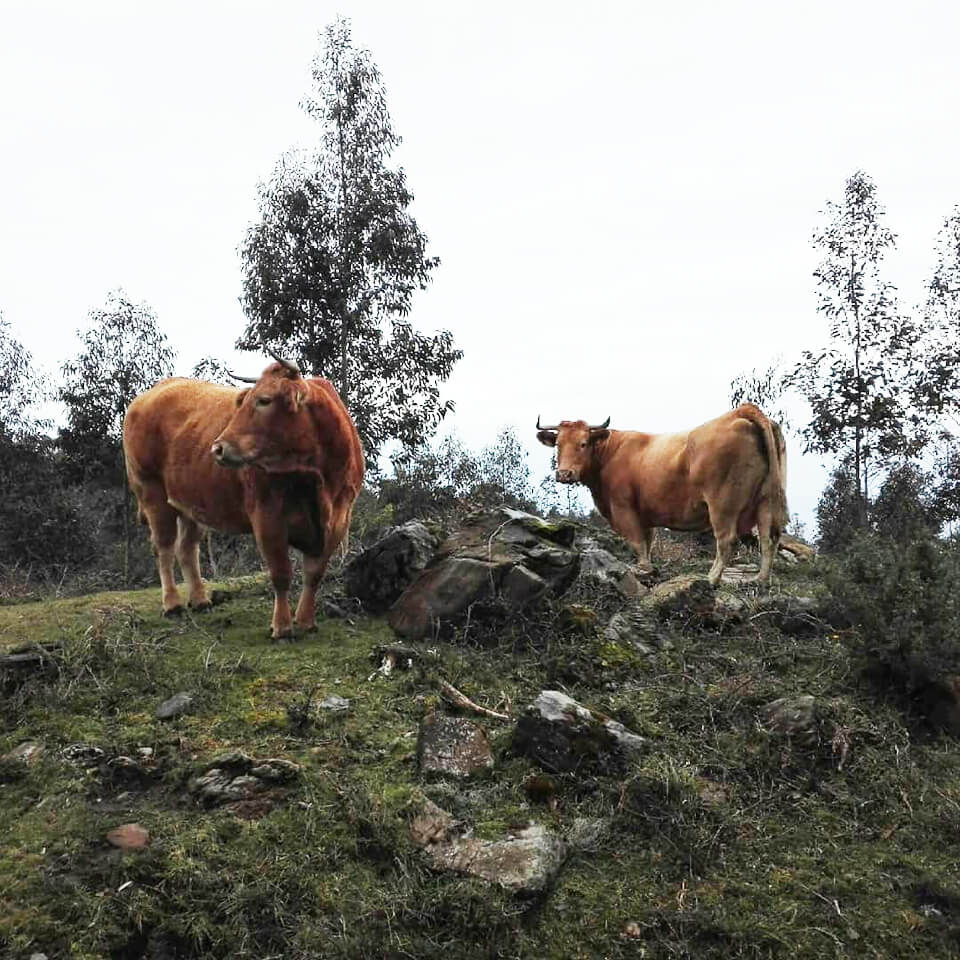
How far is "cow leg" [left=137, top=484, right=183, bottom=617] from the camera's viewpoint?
7703 mm

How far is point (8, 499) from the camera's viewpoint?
2130 cm

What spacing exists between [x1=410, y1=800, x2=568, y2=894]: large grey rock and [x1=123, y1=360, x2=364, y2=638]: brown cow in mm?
3063

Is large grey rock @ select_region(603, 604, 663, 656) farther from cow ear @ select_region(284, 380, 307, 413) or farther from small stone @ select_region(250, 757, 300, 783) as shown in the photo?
cow ear @ select_region(284, 380, 307, 413)

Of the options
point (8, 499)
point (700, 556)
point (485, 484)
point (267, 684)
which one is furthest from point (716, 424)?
point (8, 499)

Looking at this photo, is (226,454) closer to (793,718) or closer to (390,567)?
(390,567)

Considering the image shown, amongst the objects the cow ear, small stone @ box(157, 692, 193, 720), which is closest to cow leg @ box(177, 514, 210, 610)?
the cow ear

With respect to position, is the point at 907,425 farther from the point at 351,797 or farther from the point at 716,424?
the point at 351,797

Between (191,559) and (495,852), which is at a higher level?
(191,559)

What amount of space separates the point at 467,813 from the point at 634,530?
20.8ft

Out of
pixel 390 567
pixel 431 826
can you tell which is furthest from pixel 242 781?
pixel 390 567

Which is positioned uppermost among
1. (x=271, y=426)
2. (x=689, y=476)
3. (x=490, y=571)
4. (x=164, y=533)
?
(x=271, y=426)

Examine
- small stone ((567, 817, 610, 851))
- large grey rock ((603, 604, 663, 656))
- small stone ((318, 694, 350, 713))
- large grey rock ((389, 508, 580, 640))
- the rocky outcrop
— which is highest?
large grey rock ((389, 508, 580, 640))

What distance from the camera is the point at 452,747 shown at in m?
4.45

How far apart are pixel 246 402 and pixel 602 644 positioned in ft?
10.2
